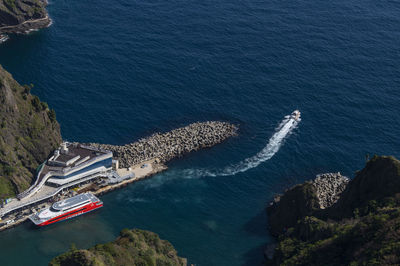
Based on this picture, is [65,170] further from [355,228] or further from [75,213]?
[355,228]

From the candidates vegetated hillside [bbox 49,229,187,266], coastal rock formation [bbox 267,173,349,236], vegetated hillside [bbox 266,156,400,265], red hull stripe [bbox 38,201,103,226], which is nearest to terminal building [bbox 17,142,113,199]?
red hull stripe [bbox 38,201,103,226]

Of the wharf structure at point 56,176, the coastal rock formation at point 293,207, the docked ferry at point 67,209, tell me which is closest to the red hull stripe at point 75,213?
the docked ferry at point 67,209

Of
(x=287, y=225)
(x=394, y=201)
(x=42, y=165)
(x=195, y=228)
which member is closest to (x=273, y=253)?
(x=287, y=225)

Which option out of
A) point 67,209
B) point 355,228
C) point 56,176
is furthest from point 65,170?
point 355,228

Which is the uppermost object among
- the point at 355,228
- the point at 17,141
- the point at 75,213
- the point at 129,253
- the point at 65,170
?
the point at 17,141

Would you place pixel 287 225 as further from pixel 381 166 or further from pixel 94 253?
pixel 94 253

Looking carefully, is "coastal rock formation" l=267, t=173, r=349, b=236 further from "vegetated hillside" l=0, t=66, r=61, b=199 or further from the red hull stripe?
"vegetated hillside" l=0, t=66, r=61, b=199
